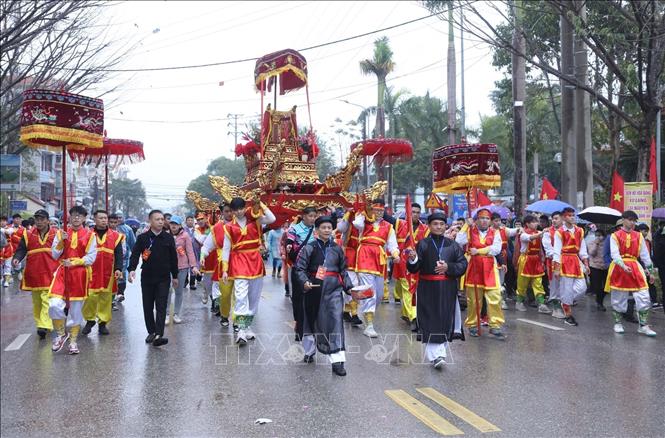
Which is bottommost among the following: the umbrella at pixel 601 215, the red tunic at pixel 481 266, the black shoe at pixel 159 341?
the black shoe at pixel 159 341

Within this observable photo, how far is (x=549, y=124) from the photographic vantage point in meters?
36.0

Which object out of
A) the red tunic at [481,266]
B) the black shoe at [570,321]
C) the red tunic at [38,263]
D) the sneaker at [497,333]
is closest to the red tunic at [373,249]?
the red tunic at [481,266]

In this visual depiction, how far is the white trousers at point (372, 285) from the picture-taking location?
8.77m

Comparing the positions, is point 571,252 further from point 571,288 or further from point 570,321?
point 570,321

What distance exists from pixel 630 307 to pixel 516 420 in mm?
6825

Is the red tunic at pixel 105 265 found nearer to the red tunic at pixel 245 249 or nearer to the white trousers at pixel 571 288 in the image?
the red tunic at pixel 245 249

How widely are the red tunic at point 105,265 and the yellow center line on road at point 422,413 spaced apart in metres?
4.83

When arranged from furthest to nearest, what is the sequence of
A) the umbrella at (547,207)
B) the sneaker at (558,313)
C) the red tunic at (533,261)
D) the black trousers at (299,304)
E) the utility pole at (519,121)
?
the utility pole at (519,121)
the umbrella at (547,207)
the red tunic at (533,261)
the sneaker at (558,313)
the black trousers at (299,304)

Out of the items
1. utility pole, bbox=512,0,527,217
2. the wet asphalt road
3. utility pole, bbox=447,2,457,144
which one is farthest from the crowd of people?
utility pole, bbox=447,2,457,144

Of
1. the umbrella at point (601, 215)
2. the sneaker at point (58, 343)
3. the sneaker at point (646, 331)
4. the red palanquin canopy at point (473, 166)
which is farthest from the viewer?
the umbrella at point (601, 215)

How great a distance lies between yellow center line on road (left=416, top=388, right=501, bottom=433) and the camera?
4797 millimetres

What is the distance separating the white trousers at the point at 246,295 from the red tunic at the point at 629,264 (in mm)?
5173

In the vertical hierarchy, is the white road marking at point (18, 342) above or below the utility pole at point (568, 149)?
below

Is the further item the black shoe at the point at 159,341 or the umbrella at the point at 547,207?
the umbrella at the point at 547,207
